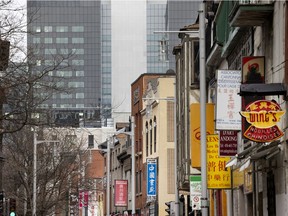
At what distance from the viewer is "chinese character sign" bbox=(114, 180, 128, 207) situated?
79.4 metres

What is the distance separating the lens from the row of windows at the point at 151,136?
237ft

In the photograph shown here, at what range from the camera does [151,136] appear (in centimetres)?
7394

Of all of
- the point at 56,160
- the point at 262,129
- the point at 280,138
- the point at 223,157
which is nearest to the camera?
the point at 262,129

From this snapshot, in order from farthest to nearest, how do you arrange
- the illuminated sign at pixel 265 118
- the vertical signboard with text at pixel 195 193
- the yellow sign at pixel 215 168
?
1. the vertical signboard with text at pixel 195 193
2. the yellow sign at pixel 215 168
3. the illuminated sign at pixel 265 118

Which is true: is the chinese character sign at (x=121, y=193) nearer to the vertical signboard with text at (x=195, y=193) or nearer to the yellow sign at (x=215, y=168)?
the vertical signboard with text at (x=195, y=193)

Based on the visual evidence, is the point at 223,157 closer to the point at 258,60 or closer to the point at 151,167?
the point at 258,60

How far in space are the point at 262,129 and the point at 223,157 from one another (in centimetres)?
1080

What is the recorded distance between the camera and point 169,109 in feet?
232

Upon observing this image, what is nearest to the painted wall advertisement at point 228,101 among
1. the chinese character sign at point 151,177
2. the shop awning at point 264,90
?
the shop awning at point 264,90

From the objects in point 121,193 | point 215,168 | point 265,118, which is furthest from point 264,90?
point 121,193

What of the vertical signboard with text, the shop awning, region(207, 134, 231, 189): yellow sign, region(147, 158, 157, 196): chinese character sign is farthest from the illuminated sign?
region(147, 158, 157, 196): chinese character sign

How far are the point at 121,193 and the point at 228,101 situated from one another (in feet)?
176

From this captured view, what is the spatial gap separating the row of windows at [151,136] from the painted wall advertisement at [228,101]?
4445cm

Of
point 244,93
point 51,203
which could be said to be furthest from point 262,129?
point 51,203
